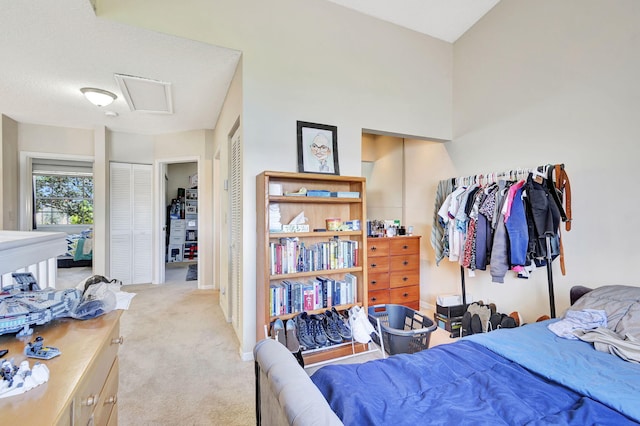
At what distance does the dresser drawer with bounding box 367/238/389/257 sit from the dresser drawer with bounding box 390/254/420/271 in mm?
141

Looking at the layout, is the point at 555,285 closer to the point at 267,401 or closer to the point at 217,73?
the point at 267,401

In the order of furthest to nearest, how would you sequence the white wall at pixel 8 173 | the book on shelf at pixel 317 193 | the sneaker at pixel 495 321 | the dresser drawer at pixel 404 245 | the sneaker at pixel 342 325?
the white wall at pixel 8 173
the dresser drawer at pixel 404 245
the sneaker at pixel 495 321
the book on shelf at pixel 317 193
the sneaker at pixel 342 325

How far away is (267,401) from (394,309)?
178 centimetres

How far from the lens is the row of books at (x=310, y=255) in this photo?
233cm

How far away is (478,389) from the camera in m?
1.13

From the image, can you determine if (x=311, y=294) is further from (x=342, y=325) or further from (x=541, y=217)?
(x=541, y=217)

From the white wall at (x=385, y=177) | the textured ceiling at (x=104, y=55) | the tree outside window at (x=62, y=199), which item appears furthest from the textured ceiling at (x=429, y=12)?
the tree outside window at (x=62, y=199)

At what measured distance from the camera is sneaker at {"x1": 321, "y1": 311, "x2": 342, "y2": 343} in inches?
88.9

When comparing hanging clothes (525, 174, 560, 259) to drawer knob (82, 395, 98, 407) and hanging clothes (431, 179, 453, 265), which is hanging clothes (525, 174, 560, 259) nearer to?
hanging clothes (431, 179, 453, 265)

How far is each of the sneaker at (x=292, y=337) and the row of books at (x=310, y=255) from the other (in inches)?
15.7

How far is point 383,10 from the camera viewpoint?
2916mm

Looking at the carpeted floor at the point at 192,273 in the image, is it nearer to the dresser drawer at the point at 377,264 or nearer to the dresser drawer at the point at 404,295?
the dresser drawer at the point at 377,264

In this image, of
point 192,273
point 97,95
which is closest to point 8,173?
point 97,95

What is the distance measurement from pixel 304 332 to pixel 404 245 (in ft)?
5.84
